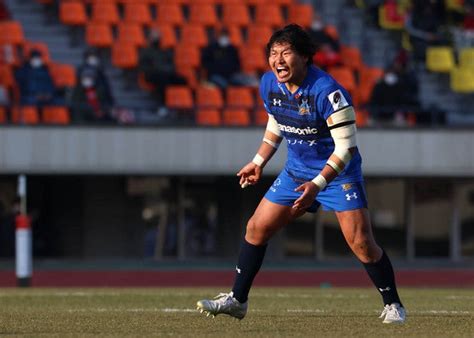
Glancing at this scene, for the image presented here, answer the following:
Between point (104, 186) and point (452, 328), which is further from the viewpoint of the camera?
point (104, 186)

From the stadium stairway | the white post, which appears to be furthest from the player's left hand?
the stadium stairway

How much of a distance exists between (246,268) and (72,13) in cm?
1638

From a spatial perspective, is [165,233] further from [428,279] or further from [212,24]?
[428,279]

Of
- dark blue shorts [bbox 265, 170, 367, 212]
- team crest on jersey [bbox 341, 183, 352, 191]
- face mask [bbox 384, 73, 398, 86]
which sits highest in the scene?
team crest on jersey [bbox 341, 183, 352, 191]

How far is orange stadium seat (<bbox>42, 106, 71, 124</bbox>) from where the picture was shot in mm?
22516

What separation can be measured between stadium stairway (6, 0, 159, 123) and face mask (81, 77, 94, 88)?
3.48ft

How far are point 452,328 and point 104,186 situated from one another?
17.4m

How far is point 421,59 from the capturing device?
25656 mm

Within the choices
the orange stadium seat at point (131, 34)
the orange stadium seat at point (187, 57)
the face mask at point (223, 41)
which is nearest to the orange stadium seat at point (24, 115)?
the orange stadium seat at point (131, 34)

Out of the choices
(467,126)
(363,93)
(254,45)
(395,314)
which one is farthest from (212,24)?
(395,314)

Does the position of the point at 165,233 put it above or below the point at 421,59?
below

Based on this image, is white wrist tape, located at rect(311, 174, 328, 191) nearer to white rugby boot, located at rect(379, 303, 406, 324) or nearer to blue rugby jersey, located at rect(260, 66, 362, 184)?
blue rugby jersey, located at rect(260, 66, 362, 184)

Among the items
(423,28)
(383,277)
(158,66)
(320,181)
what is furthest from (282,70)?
(423,28)

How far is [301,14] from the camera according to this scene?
25.7 meters
